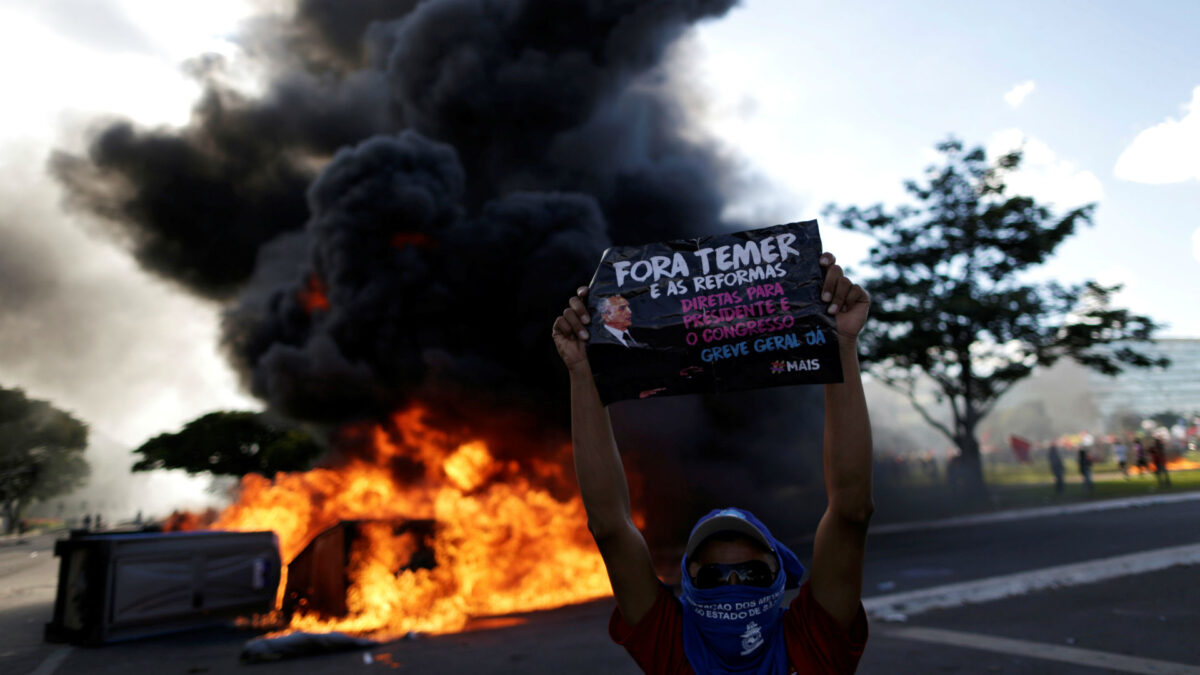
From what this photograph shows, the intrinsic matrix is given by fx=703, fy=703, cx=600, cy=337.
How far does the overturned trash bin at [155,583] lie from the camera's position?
9.42 m

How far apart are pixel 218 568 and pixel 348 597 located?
80.0 inches

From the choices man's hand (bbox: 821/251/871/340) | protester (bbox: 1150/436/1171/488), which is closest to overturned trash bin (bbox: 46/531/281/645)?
man's hand (bbox: 821/251/871/340)

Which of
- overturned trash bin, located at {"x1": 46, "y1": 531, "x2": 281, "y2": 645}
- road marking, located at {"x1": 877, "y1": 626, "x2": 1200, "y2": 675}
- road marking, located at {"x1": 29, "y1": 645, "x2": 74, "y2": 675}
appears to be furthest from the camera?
overturned trash bin, located at {"x1": 46, "y1": 531, "x2": 281, "y2": 645}

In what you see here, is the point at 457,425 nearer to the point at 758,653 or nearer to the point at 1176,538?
the point at 1176,538

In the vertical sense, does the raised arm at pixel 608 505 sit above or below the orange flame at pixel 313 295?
below

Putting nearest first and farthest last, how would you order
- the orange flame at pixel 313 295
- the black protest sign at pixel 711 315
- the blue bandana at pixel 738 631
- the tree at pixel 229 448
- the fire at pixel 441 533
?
the blue bandana at pixel 738 631, the black protest sign at pixel 711 315, the fire at pixel 441 533, the orange flame at pixel 313 295, the tree at pixel 229 448

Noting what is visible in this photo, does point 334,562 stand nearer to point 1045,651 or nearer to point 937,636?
point 937,636

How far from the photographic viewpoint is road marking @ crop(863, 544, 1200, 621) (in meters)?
8.89

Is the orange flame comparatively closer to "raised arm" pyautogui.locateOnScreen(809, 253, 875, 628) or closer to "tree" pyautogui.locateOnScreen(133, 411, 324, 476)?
"tree" pyautogui.locateOnScreen(133, 411, 324, 476)

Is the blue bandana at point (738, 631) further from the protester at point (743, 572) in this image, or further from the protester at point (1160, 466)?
the protester at point (1160, 466)

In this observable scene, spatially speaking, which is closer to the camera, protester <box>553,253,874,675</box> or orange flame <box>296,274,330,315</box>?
protester <box>553,253,874,675</box>

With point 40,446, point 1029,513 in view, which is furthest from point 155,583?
point 40,446

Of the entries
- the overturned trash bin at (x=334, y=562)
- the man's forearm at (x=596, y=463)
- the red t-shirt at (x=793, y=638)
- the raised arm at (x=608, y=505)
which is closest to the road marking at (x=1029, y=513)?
the overturned trash bin at (x=334, y=562)

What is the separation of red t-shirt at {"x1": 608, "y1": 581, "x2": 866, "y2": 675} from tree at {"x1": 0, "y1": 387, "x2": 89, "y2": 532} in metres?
38.3
